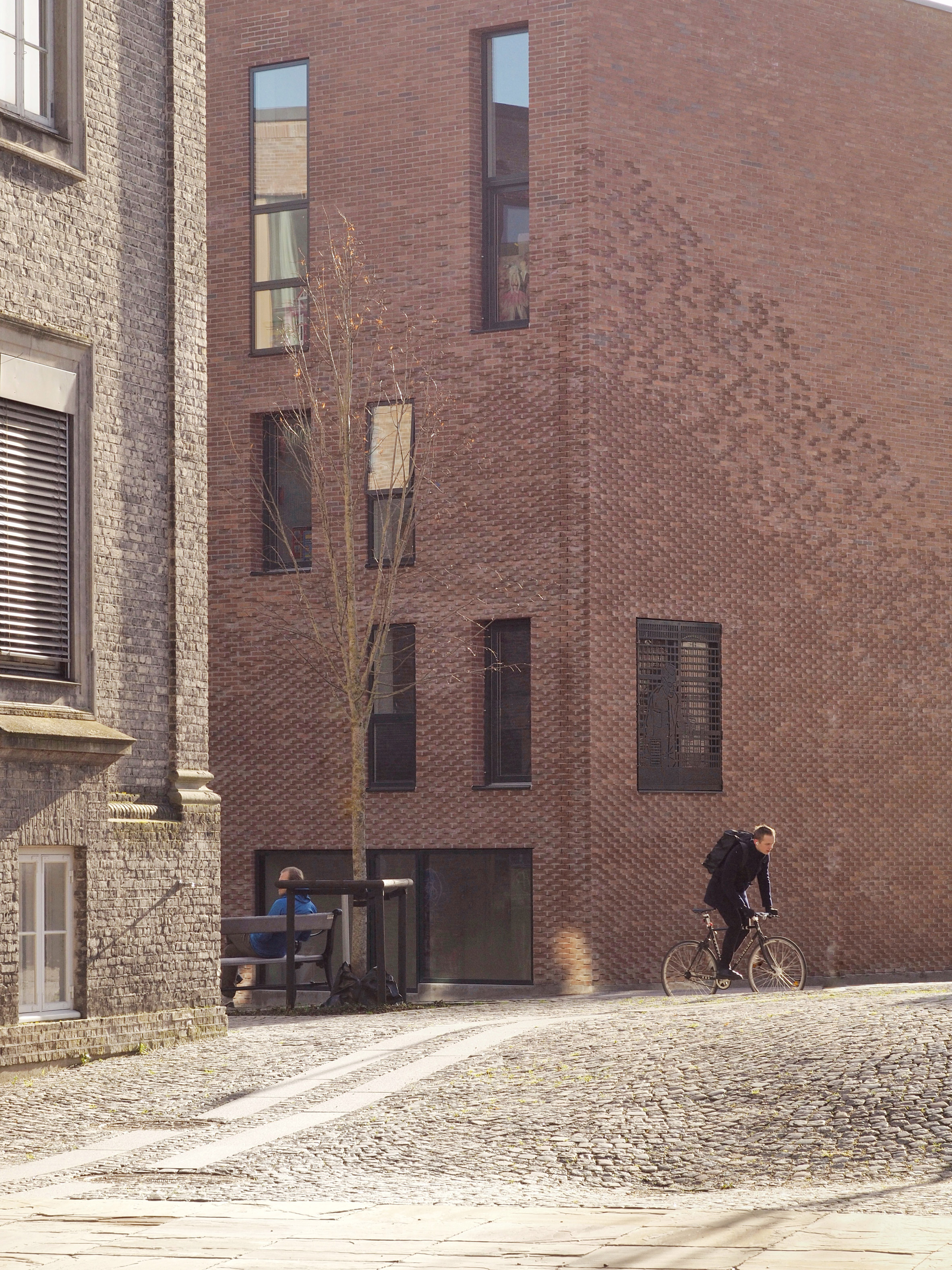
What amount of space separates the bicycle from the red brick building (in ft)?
14.2

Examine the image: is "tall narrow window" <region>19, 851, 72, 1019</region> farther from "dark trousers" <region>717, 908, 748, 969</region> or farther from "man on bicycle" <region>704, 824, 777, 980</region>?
"dark trousers" <region>717, 908, 748, 969</region>

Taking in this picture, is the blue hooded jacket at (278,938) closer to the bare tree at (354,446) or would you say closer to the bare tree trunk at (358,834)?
the bare tree trunk at (358,834)

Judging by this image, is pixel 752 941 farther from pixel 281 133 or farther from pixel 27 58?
pixel 281 133

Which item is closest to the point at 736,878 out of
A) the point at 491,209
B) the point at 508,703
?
the point at 508,703

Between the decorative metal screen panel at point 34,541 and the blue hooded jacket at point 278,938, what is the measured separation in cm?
661

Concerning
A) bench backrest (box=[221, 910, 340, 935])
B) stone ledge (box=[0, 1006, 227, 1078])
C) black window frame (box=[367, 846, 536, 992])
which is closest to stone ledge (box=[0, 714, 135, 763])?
stone ledge (box=[0, 1006, 227, 1078])

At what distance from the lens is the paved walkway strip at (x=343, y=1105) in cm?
1052

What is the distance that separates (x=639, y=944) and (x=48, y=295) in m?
13.3

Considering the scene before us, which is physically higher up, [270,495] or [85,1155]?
[270,495]

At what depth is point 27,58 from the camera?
49.6 feet

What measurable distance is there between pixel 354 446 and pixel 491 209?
148 inches

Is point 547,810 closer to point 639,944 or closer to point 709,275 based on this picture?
point 639,944

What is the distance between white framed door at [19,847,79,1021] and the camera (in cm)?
1433

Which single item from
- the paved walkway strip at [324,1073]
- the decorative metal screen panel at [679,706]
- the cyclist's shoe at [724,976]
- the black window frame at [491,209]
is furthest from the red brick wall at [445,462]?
the paved walkway strip at [324,1073]
